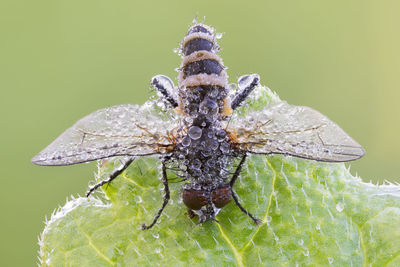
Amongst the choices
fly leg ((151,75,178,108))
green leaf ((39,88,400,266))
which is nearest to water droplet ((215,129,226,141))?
green leaf ((39,88,400,266))

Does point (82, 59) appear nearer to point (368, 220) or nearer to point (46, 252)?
point (46, 252)

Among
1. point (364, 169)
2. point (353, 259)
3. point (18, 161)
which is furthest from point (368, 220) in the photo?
point (18, 161)

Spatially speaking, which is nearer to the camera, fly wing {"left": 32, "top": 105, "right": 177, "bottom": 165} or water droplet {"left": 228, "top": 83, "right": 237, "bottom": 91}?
fly wing {"left": 32, "top": 105, "right": 177, "bottom": 165}

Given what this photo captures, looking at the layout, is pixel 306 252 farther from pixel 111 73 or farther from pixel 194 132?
pixel 111 73

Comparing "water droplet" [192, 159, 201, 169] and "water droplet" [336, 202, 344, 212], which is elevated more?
"water droplet" [192, 159, 201, 169]

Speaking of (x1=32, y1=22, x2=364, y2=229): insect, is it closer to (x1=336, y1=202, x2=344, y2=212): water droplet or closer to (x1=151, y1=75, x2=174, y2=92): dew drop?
(x1=336, y1=202, x2=344, y2=212): water droplet

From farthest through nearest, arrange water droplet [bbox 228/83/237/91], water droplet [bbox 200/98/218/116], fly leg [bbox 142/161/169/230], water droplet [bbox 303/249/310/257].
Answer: water droplet [bbox 228/83/237/91] → water droplet [bbox 200/98/218/116] → fly leg [bbox 142/161/169/230] → water droplet [bbox 303/249/310/257]

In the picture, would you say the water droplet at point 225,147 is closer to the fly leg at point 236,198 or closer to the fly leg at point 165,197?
the fly leg at point 236,198

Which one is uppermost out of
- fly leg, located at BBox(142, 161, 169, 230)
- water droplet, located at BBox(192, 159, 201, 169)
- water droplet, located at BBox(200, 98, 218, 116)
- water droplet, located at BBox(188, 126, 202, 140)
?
water droplet, located at BBox(200, 98, 218, 116)
